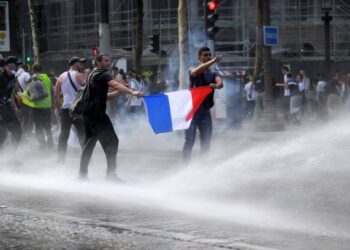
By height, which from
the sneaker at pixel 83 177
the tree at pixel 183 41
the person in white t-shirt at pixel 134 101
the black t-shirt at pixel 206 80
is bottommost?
the sneaker at pixel 83 177

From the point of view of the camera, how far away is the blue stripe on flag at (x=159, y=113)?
37.9 ft

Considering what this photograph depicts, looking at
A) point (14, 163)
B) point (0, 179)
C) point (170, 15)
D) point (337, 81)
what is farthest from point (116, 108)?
point (170, 15)

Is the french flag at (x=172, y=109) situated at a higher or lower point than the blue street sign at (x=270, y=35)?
lower

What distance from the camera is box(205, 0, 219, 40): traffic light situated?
2152 cm

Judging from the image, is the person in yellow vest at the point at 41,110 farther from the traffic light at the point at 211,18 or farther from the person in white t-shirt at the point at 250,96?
the person in white t-shirt at the point at 250,96

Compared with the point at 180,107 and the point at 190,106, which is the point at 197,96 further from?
the point at 180,107

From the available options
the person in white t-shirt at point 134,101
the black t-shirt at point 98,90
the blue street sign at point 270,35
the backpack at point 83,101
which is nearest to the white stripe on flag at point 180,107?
the black t-shirt at point 98,90

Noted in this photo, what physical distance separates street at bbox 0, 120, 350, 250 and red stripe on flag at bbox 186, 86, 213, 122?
74 centimetres

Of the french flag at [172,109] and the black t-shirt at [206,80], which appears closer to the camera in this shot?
the french flag at [172,109]

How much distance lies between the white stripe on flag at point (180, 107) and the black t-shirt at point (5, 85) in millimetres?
3758

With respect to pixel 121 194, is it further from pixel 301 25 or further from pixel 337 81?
pixel 301 25

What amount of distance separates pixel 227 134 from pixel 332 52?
19.7 metres

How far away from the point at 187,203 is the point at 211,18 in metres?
12.8

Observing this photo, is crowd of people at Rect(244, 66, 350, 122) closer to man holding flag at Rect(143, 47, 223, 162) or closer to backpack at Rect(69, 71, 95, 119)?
man holding flag at Rect(143, 47, 223, 162)
